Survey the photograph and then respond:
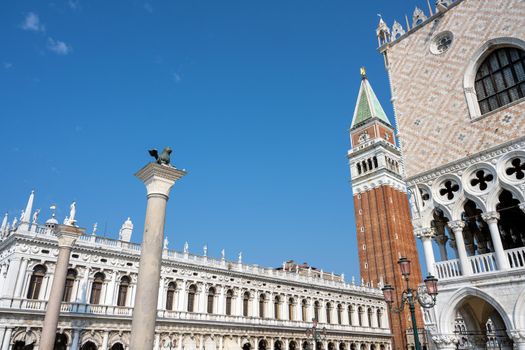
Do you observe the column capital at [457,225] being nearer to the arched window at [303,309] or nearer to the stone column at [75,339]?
the stone column at [75,339]

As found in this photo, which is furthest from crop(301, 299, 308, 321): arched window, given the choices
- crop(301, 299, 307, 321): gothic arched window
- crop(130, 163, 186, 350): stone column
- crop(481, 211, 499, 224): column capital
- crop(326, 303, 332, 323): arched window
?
crop(130, 163, 186, 350): stone column

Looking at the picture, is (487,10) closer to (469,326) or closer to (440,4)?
(440,4)

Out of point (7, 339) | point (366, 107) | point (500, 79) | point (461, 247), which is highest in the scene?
point (366, 107)

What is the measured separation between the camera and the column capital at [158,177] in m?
10.2

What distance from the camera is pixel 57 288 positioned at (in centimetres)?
1434

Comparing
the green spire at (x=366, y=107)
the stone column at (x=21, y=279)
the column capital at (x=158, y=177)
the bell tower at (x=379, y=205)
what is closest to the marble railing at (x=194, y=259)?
the stone column at (x=21, y=279)

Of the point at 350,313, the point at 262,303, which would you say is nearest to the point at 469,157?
the point at 262,303

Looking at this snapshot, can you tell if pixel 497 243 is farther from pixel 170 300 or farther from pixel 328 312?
pixel 328 312

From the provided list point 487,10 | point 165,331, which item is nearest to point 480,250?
point 487,10

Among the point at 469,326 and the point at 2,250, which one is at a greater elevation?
the point at 2,250

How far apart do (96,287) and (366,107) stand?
46695 mm

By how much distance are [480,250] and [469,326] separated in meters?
3.15

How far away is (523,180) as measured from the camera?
13.3m

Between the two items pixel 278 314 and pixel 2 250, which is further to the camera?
pixel 278 314
